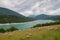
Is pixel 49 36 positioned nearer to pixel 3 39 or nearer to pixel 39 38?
pixel 39 38

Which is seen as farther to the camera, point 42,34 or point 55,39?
point 42,34

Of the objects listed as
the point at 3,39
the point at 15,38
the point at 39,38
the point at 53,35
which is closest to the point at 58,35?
the point at 53,35

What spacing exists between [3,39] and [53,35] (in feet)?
13.9

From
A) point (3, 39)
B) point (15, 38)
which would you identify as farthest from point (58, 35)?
point (3, 39)

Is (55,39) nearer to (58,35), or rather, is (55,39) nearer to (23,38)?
(58,35)

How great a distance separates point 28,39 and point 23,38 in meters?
0.50

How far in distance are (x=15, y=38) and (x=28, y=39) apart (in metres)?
1.18

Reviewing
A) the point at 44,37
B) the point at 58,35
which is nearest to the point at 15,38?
the point at 44,37

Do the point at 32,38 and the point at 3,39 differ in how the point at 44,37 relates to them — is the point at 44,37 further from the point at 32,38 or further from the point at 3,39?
the point at 3,39

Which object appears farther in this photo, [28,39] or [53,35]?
[53,35]

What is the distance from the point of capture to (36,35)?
15453mm

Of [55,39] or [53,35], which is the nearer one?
[55,39]

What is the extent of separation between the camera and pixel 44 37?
14781 millimetres

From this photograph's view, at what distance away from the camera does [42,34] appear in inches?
613
